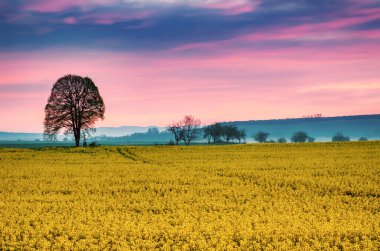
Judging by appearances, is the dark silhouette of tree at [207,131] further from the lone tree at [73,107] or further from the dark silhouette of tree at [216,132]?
the lone tree at [73,107]

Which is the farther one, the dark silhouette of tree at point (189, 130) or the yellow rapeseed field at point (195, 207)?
the dark silhouette of tree at point (189, 130)

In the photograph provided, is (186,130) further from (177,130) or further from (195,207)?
(195,207)

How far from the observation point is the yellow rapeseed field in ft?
45.6

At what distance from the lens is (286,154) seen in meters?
49.6

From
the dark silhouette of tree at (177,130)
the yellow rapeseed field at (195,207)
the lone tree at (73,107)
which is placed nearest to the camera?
the yellow rapeseed field at (195,207)

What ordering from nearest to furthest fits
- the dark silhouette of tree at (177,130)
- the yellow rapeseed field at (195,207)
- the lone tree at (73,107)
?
the yellow rapeseed field at (195,207) → the lone tree at (73,107) → the dark silhouette of tree at (177,130)

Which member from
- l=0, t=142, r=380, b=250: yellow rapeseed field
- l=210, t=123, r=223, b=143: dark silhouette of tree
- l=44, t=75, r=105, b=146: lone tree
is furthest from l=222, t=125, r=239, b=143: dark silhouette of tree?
l=0, t=142, r=380, b=250: yellow rapeseed field

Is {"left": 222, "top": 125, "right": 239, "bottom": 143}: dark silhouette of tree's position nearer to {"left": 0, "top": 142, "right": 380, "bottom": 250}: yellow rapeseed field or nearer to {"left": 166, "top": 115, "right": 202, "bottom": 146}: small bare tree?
{"left": 166, "top": 115, "right": 202, "bottom": 146}: small bare tree

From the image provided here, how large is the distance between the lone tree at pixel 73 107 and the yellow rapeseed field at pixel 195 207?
2813 cm

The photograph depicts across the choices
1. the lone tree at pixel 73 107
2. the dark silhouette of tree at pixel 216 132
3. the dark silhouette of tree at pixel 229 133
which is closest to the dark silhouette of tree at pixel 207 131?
the dark silhouette of tree at pixel 216 132

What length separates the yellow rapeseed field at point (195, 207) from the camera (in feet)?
45.6

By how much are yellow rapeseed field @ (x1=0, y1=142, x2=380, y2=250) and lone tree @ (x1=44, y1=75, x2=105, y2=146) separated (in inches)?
1107

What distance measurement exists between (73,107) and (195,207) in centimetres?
5223

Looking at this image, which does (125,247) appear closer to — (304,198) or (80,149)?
(304,198)
